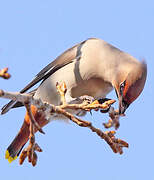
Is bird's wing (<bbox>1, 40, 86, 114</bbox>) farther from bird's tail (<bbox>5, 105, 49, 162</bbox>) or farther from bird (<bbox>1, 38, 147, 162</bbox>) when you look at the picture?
bird's tail (<bbox>5, 105, 49, 162</bbox>)

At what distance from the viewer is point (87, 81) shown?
562 cm

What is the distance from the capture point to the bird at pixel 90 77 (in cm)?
547

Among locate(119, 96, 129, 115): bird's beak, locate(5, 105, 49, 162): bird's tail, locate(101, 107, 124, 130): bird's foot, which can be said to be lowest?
locate(5, 105, 49, 162): bird's tail

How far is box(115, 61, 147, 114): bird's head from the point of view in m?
5.27

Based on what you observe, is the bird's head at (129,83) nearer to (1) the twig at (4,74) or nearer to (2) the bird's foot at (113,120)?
(2) the bird's foot at (113,120)

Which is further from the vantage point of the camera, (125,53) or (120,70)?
(125,53)

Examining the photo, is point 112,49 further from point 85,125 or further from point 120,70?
point 85,125

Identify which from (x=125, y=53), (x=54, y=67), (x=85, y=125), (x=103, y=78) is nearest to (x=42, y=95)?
(x=54, y=67)

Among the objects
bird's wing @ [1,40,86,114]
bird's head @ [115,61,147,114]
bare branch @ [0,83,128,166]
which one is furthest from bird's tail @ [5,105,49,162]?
bare branch @ [0,83,128,166]

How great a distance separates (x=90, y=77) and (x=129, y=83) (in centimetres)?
58

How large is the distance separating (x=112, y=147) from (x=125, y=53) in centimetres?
242

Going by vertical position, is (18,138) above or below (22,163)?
below

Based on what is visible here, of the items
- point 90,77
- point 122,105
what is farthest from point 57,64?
point 122,105

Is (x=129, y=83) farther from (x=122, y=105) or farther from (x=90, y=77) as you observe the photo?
(x=90, y=77)
